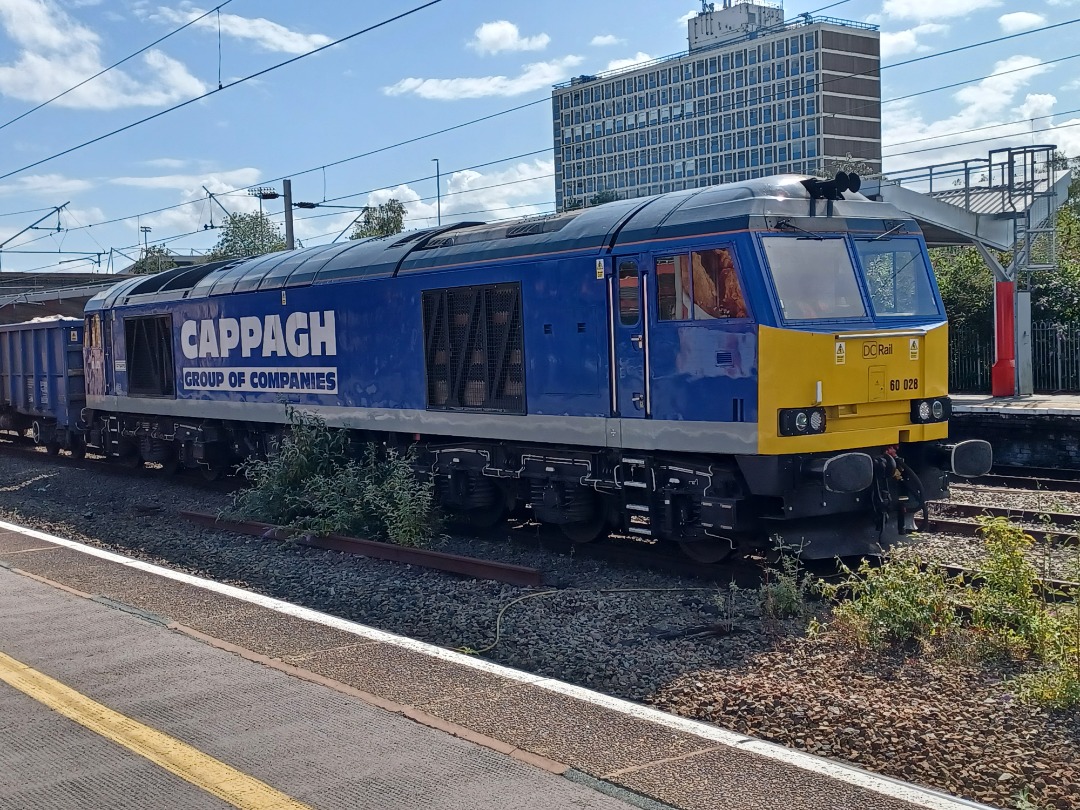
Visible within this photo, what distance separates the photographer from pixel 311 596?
385 inches

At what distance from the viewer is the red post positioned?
22.3m

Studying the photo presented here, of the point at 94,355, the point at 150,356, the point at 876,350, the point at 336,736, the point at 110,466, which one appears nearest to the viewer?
the point at 336,736

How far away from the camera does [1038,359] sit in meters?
24.8

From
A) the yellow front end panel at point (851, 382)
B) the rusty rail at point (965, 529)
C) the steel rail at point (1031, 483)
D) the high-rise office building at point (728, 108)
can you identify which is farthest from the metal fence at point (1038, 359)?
the high-rise office building at point (728, 108)

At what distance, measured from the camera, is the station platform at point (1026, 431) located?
54.5ft

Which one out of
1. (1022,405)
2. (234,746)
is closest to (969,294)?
(1022,405)

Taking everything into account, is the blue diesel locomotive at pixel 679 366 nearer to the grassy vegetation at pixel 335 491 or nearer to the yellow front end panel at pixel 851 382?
the yellow front end panel at pixel 851 382

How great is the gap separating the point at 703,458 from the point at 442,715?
13.7 ft

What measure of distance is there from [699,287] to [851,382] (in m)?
1.48

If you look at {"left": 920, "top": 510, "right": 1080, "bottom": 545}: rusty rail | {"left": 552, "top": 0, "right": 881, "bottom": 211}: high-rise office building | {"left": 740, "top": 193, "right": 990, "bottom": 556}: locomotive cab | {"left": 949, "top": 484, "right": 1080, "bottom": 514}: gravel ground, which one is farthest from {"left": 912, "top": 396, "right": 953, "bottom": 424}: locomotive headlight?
{"left": 552, "top": 0, "right": 881, "bottom": 211}: high-rise office building

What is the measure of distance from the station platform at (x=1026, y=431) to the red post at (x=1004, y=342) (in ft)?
12.0

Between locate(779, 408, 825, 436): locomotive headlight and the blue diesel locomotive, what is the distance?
0.02 metres

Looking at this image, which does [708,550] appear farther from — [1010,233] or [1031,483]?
[1010,233]

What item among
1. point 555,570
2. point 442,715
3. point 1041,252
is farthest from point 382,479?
point 1041,252
